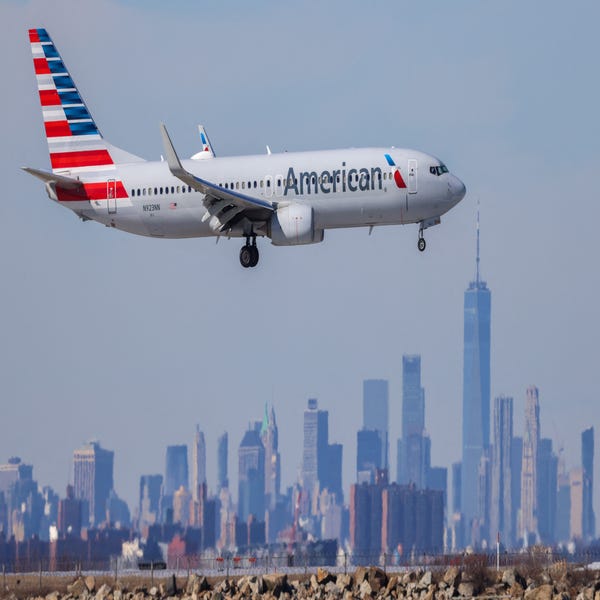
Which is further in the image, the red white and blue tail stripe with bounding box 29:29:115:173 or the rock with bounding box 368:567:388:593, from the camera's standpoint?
the red white and blue tail stripe with bounding box 29:29:115:173

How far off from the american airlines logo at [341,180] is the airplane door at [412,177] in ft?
1.18

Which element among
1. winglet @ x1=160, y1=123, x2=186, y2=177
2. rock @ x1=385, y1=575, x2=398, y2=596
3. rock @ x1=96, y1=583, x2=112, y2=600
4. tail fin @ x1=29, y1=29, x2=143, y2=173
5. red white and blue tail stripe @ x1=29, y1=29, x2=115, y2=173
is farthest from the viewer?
red white and blue tail stripe @ x1=29, y1=29, x2=115, y2=173

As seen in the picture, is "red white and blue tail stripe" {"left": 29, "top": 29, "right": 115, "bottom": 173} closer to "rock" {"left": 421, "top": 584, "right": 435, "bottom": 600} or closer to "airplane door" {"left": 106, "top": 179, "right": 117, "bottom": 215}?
"airplane door" {"left": 106, "top": 179, "right": 117, "bottom": 215}

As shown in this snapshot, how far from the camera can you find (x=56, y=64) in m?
109

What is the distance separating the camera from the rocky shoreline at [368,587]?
79.1 m

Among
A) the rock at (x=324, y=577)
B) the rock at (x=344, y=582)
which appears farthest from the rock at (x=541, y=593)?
the rock at (x=324, y=577)

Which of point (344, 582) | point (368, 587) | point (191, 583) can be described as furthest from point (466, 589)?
point (191, 583)

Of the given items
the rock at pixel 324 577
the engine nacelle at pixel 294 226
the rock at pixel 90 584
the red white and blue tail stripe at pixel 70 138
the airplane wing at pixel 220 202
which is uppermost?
the red white and blue tail stripe at pixel 70 138

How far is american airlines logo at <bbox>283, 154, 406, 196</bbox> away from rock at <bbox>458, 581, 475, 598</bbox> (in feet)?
73.0

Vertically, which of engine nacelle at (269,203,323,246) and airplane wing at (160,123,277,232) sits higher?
airplane wing at (160,123,277,232)

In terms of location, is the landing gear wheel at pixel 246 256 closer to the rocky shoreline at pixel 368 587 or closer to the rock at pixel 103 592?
the rocky shoreline at pixel 368 587

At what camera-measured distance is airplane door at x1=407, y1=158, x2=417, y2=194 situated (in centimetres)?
9519

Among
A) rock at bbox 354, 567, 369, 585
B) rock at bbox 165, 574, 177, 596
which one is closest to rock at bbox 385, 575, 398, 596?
rock at bbox 354, 567, 369, 585

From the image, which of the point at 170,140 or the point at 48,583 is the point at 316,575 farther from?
the point at 170,140
